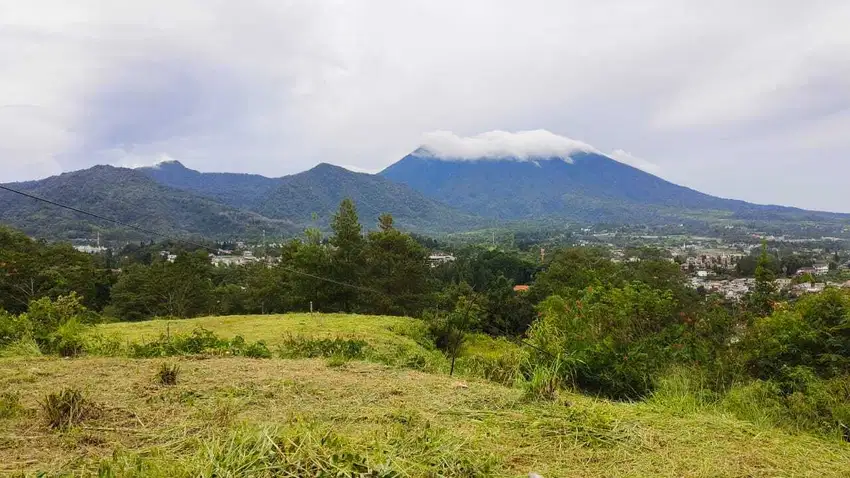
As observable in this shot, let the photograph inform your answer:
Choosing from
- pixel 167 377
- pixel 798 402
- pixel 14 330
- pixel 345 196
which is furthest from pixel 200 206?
pixel 798 402

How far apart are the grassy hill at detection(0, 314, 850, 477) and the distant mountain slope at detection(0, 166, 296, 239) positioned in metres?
99.8

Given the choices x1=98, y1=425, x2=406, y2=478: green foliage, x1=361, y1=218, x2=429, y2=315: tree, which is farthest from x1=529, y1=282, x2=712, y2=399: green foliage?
x1=361, y1=218, x2=429, y2=315: tree

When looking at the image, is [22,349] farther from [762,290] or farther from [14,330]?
[762,290]

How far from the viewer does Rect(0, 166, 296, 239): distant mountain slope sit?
9469 centimetres

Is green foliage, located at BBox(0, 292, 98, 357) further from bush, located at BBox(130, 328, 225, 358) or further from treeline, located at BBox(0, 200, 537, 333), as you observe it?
treeline, located at BBox(0, 200, 537, 333)

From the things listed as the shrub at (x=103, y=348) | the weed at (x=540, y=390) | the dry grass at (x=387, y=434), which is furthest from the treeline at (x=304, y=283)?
the dry grass at (x=387, y=434)

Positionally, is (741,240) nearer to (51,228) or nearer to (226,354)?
(226,354)

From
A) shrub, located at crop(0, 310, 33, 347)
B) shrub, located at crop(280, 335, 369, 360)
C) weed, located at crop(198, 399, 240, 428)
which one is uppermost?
weed, located at crop(198, 399, 240, 428)

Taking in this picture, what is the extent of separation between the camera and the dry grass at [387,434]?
2.43 meters

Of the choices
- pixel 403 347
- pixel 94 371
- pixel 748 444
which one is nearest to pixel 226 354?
pixel 94 371

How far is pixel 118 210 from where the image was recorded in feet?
342

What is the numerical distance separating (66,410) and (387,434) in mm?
2264

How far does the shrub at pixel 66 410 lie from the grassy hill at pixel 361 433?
0.20 feet

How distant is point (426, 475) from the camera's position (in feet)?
7.42
